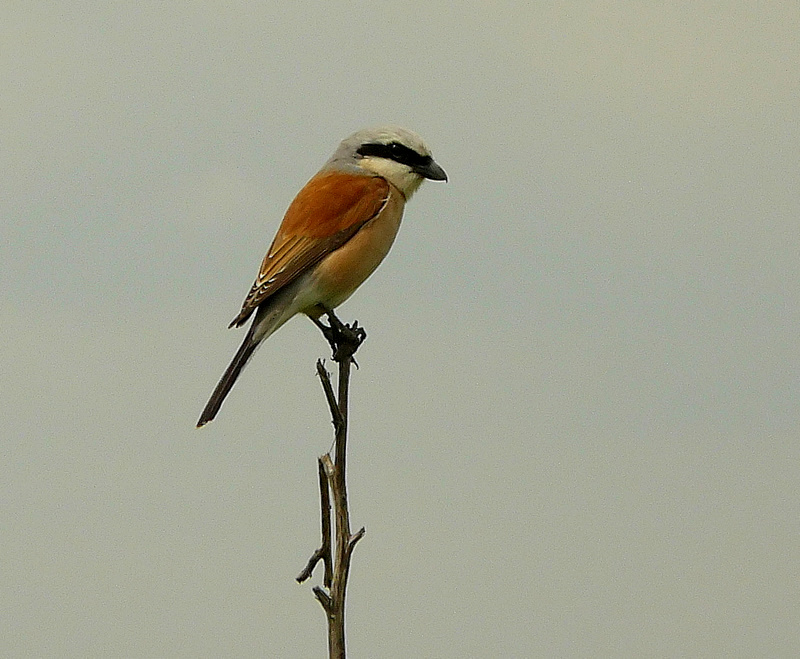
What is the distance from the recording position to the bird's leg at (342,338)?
12.9ft

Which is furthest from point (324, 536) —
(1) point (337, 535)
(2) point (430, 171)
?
(2) point (430, 171)

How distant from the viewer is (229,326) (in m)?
4.36

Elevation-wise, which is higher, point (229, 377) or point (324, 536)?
point (229, 377)

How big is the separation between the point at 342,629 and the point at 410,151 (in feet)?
7.56

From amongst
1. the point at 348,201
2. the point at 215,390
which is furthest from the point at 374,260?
the point at 215,390

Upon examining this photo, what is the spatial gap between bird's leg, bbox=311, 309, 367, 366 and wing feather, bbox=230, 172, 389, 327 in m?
0.31

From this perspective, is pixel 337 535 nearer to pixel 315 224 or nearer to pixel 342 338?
pixel 342 338

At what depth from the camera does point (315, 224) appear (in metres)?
4.61

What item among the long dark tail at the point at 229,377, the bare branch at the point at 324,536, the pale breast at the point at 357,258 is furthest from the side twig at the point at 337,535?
the pale breast at the point at 357,258

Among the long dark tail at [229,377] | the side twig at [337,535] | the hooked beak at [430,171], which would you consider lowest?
the side twig at [337,535]

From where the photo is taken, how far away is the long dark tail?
13.0ft

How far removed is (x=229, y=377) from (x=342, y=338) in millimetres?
398

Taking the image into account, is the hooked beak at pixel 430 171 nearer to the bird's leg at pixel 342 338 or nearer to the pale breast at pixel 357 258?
the pale breast at pixel 357 258

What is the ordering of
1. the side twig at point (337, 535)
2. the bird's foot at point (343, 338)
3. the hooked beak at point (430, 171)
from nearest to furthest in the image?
the side twig at point (337, 535), the bird's foot at point (343, 338), the hooked beak at point (430, 171)
